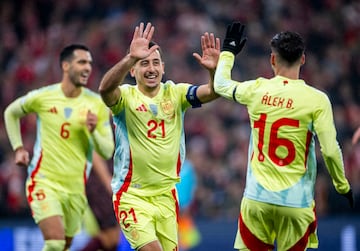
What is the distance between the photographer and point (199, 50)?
62.8 feet

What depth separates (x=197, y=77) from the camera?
1872cm

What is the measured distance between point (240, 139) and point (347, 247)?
3.46 meters

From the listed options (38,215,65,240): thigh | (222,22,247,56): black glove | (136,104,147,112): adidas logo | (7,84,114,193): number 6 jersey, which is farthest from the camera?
(7,84,114,193): number 6 jersey

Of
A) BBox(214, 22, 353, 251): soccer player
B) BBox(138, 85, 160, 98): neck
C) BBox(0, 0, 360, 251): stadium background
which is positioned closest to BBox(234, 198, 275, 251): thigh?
BBox(214, 22, 353, 251): soccer player

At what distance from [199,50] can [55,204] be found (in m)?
8.56

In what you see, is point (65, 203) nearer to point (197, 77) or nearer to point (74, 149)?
point (74, 149)

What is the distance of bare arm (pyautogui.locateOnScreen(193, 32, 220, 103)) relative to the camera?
917 cm

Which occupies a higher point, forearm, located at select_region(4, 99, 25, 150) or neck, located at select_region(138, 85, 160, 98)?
neck, located at select_region(138, 85, 160, 98)

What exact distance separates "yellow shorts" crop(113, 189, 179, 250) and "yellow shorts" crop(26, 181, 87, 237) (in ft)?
A: 6.89

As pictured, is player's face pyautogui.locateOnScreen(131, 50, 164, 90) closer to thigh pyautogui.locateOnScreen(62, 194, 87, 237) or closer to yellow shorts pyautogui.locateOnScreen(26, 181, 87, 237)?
yellow shorts pyautogui.locateOnScreen(26, 181, 87, 237)

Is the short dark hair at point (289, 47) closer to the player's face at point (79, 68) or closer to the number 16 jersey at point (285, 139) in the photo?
the number 16 jersey at point (285, 139)

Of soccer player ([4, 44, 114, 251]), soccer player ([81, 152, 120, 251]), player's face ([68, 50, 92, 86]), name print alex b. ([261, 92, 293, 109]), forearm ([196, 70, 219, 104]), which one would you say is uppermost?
player's face ([68, 50, 92, 86])

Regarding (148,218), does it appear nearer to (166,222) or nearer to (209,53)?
(166,222)

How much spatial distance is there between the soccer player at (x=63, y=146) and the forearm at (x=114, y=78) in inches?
83.6
